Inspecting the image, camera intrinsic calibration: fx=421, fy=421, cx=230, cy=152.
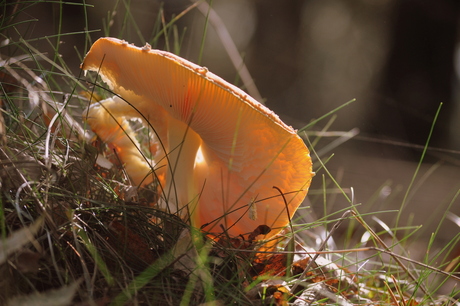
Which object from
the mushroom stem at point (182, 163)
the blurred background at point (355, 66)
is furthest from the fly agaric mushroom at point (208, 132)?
the blurred background at point (355, 66)

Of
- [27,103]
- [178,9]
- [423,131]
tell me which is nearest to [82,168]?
[27,103]

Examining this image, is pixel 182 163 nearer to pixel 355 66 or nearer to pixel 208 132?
pixel 208 132

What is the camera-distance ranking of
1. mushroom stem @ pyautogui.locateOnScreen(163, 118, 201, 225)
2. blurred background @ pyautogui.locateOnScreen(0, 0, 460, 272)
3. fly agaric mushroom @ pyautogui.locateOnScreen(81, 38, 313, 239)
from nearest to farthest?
1. fly agaric mushroom @ pyautogui.locateOnScreen(81, 38, 313, 239)
2. mushroom stem @ pyautogui.locateOnScreen(163, 118, 201, 225)
3. blurred background @ pyautogui.locateOnScreen(0, 0, 460, 272)

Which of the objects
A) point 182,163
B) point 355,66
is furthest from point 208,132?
point 355,66

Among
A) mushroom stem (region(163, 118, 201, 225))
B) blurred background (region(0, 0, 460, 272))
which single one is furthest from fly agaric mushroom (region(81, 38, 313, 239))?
blurred background (region(0, 0, 460, 272))

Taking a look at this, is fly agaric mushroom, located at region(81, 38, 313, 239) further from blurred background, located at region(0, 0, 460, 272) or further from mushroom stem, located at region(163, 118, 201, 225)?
blurred background, located at region(0, 0, 460, 272)

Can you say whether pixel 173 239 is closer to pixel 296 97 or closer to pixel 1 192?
pixel 1 192
